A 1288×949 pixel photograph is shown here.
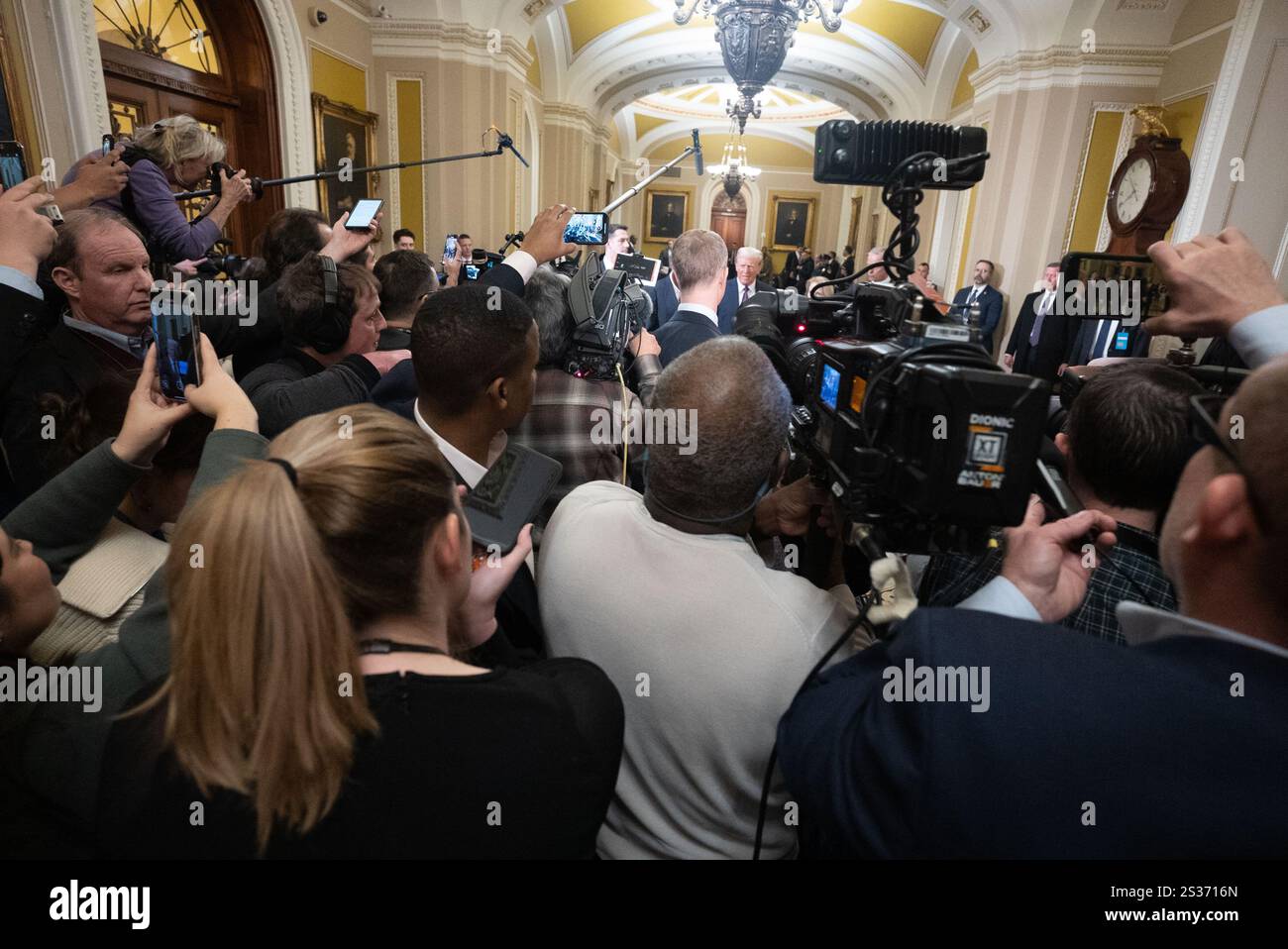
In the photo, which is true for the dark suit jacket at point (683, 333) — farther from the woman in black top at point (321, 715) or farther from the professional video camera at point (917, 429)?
the woman in black top at point (321, 715)

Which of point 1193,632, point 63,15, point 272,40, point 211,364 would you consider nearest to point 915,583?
point 1193,632

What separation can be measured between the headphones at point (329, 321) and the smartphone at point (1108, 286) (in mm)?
2194

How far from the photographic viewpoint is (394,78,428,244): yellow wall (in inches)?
278

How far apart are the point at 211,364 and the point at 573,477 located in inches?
37.4

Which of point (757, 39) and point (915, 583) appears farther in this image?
point (757, 39)

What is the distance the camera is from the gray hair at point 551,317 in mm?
2012

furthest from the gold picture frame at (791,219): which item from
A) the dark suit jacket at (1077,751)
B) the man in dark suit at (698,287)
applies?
the dark suit jacket at (1077,751)

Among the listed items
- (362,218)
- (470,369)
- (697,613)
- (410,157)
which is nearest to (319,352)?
(362,218)

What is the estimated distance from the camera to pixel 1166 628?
685mm

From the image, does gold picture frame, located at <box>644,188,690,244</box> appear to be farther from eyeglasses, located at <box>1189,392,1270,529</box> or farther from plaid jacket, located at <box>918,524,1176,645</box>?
eyeglasses, located at <box>1189,392,1270,529</box>

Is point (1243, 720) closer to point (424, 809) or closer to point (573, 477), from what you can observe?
point (424, 809)

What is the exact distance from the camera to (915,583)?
4.25 feet

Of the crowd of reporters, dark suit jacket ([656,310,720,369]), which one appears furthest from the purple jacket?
dark suit jacket ([656,310,720,369])

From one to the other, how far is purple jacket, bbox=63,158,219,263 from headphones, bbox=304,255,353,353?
3.92 feet
